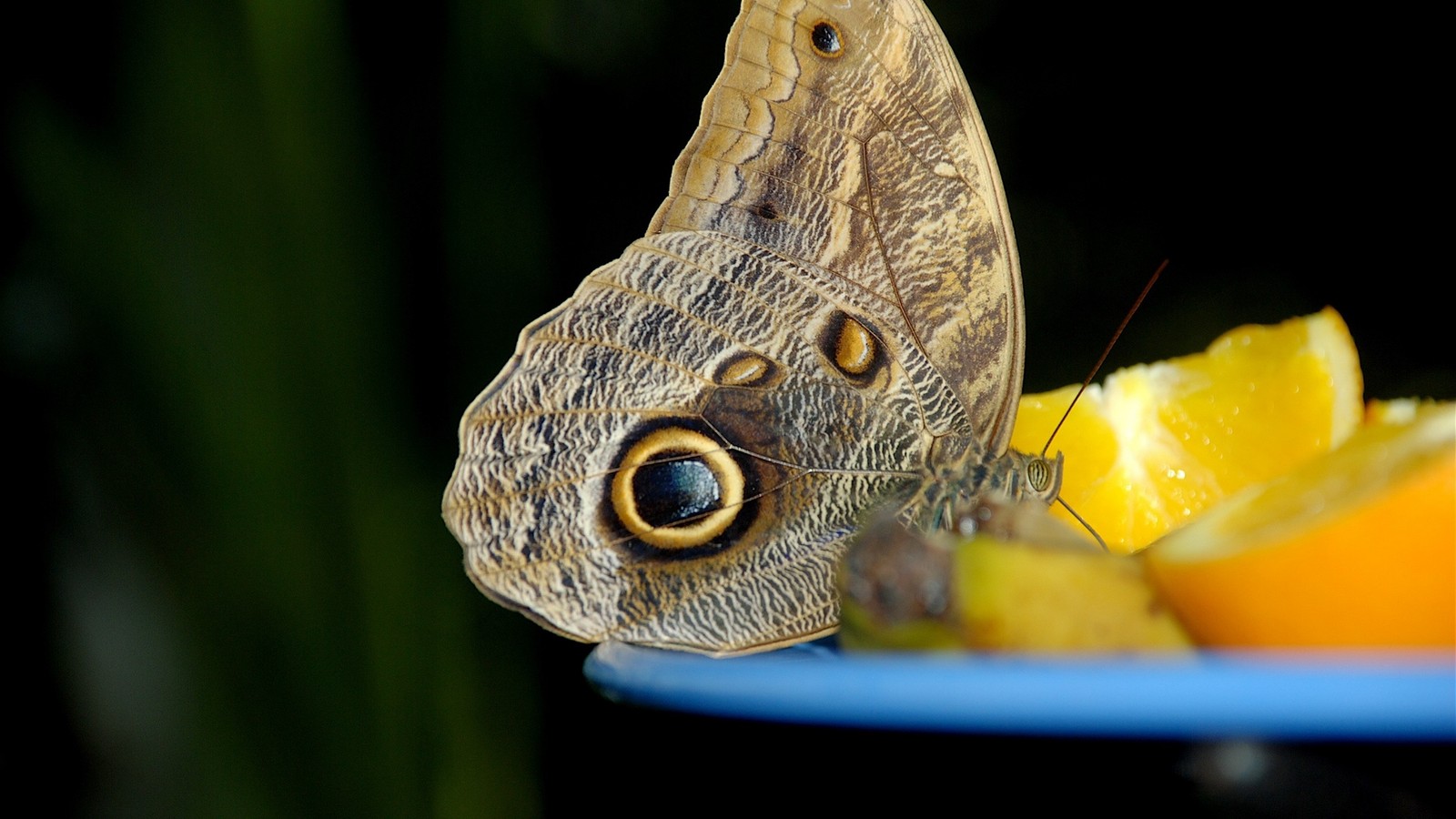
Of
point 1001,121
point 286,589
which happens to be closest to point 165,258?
point 286,589

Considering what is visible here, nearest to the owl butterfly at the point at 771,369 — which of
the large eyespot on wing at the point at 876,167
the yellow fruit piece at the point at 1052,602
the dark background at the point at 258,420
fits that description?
the large eyespot on wing at the point at 876,167

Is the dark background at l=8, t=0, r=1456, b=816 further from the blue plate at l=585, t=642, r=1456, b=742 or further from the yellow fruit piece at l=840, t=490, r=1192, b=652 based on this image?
the blue plate at l=585, t=642, r=1456, b=742

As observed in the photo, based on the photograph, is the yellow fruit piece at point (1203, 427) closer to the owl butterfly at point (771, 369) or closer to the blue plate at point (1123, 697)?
the owl butterfly at point (771, 369)

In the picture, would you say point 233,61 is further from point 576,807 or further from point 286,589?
point 576,807

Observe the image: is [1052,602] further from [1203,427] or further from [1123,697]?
[1203,427]

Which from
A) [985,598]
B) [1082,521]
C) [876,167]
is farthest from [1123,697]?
[876,167]
